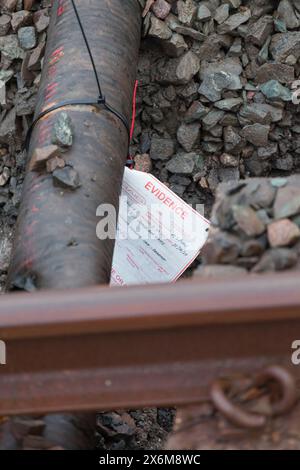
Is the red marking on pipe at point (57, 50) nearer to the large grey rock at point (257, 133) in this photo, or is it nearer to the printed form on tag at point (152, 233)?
the printed form on tag at point (152, 233)

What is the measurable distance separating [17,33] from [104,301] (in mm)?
3348

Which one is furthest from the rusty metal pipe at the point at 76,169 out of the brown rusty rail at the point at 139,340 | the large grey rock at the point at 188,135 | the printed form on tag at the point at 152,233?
the large grey rock at the point at 188,135

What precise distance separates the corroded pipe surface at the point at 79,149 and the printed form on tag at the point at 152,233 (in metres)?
0.43

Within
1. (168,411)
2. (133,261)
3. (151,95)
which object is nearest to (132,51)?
(151,95)

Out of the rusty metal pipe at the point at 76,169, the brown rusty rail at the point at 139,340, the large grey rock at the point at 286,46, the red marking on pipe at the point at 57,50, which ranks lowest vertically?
the brown rusty rail at the point at 139,340

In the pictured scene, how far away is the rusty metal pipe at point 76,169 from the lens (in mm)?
3271

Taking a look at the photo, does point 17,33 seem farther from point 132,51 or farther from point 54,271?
point 54,271

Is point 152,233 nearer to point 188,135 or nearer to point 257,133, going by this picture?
point 188,135

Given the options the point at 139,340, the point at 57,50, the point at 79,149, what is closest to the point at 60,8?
the point at 57,50

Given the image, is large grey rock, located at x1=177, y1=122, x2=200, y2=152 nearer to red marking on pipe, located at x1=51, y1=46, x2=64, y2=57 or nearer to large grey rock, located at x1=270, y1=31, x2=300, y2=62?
large grey rock, located at x1=270, y1=31, x2=300, y2=62

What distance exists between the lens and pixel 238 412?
2.54 meters

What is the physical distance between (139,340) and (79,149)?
4.56ft

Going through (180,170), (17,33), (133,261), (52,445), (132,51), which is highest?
(17,33)

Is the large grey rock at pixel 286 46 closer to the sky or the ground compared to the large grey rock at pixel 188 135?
closer to the sky
